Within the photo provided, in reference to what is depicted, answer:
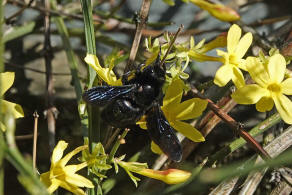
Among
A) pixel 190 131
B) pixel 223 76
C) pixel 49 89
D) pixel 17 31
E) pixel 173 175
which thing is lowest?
pixel 173 175

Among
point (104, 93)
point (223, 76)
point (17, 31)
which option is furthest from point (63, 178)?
point (17, 31)

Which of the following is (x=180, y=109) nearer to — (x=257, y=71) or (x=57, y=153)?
(x=257, y=71)

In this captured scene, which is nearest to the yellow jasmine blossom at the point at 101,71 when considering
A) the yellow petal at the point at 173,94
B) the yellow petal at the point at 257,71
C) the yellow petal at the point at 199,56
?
the yellow petal at the point at 173,94

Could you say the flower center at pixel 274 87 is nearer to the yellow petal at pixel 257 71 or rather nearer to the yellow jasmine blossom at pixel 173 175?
the yellow petal at pixel 257 71

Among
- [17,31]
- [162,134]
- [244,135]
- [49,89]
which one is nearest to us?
[162,134]

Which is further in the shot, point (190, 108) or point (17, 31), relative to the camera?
point (17, 31)

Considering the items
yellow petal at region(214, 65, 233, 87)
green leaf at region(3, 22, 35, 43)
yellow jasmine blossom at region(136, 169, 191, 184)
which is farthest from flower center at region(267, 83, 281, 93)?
green leaf at region(3, 22, 35, 43)

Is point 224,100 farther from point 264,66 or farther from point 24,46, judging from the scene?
point 24,46
